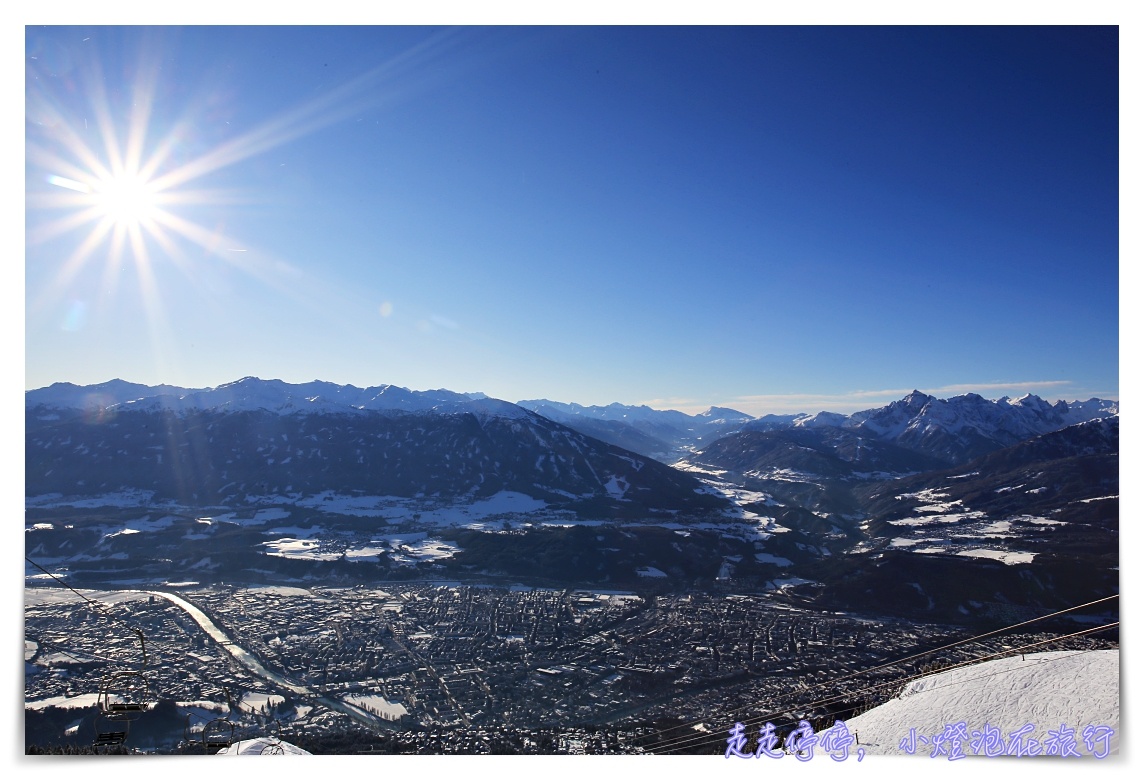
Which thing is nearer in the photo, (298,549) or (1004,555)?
(1004,555)

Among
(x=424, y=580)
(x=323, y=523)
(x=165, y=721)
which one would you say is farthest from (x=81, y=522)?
(x=165, y=721)

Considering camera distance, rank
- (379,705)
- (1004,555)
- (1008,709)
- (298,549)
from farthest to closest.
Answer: (298,549) < (1004,555) < (379,705) < (1008,709)

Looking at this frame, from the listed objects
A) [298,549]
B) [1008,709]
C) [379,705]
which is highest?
[1008,709]

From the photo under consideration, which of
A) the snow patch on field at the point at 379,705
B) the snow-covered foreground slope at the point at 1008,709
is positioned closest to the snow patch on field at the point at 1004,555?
the snow-covered foreground slope at the point at 1008,709

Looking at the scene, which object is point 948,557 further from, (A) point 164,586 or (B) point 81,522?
(B) point 81,522

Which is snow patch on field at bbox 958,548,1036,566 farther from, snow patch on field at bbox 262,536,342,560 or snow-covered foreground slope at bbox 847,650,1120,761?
snow patch on field at bbox 262,536,342,560

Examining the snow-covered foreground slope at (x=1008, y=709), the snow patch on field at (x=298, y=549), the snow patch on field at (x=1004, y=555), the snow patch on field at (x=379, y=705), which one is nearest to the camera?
the snow-covered foreground slope at (x=1008, y=709)

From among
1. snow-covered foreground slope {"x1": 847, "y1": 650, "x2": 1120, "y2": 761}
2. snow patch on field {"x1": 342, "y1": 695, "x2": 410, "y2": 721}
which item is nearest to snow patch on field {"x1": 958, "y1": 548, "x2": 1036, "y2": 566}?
snow-covered foreground slope {"x1": 847, "y1": 650, "x2": 1120, "y2": 761}

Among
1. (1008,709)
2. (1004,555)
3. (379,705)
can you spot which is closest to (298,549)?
(379,705)

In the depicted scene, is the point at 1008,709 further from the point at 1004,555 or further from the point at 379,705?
the point at 1004,555

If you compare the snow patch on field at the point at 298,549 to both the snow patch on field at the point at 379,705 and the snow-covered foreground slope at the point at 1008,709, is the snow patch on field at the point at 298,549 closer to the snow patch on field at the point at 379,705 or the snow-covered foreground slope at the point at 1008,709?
the snow patch on field at the point at 379,705
